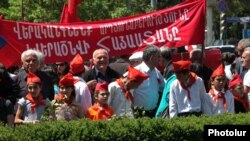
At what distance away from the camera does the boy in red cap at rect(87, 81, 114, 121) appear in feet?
35.7

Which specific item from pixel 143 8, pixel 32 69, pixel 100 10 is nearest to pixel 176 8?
pixel 32 69

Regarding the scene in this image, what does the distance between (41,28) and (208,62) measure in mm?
3485

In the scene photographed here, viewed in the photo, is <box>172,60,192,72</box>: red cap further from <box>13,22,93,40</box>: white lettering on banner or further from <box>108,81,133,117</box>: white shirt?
<box>13,22,93,40</box>: white lettering on banner

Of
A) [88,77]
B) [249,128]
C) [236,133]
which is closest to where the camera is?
[236,133]

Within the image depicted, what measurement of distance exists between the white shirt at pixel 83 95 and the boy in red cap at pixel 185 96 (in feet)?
3.47

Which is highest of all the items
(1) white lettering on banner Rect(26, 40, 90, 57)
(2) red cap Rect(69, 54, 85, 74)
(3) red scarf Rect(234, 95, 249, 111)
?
(1) white lettering on banner Rect(26, 40, 90, 57)

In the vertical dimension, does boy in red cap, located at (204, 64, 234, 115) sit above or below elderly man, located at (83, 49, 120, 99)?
below

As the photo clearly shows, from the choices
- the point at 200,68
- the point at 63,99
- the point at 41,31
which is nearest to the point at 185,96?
the point at 63,99

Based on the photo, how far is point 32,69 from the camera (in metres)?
11.4

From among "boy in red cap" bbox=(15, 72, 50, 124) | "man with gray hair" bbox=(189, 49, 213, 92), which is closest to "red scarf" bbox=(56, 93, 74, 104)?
"boy in red cap" bbox=(15, 72, 50, 124)

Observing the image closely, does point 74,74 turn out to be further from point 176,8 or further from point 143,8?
point 143,8

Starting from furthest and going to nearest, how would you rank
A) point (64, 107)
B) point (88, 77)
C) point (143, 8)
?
point (143, 8) → point (88, 77) → point (64, 107)

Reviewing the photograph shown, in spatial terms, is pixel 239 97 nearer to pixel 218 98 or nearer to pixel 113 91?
pixel 218 98

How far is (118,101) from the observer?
37.2 ft
